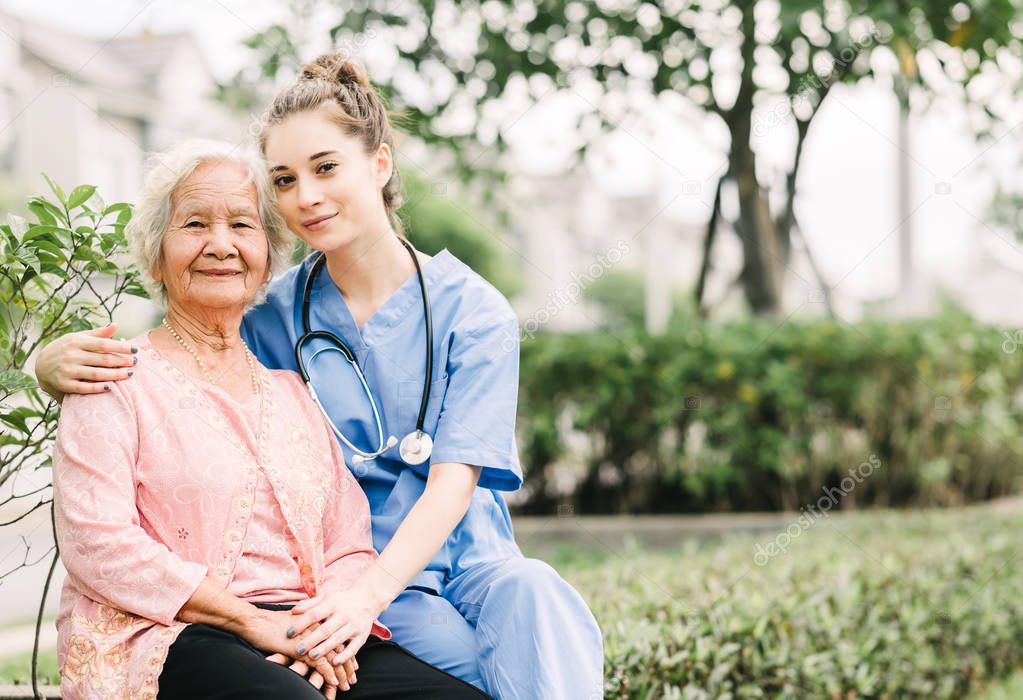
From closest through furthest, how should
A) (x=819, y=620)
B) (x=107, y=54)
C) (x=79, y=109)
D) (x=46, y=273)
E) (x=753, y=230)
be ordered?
(x=46, y=273)
(x=819, y=620)
(x=753, y=230)
(x=79, y=109)
(x=107, y=54)

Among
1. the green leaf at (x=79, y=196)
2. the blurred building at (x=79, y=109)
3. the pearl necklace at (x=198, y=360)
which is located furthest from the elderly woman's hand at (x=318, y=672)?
the blurred building at (x=79, y=109)

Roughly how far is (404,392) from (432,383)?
0.07 metres

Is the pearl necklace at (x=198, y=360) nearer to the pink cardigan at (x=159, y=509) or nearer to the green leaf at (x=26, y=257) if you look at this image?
the pink cardigan at (x=159, y=509)

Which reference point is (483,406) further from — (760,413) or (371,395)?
(760,413)

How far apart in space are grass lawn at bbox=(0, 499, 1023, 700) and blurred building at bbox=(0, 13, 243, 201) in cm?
1797

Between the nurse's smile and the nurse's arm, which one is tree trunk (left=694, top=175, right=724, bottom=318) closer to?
the nurse's smile

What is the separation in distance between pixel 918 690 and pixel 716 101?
4.15 meters

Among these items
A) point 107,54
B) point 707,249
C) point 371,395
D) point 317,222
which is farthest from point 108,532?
point 107,54

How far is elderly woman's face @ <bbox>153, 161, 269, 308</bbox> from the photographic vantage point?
7.27ft

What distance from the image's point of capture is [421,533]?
2225 mm

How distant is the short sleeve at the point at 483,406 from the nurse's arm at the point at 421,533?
1.6 inches

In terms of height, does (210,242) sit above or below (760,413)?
above

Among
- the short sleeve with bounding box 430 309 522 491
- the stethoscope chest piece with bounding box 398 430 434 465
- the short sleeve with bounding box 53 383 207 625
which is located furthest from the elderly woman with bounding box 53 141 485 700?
the short sleeve with bounding box 430 309 522 491

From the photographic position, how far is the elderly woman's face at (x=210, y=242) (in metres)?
2.22
